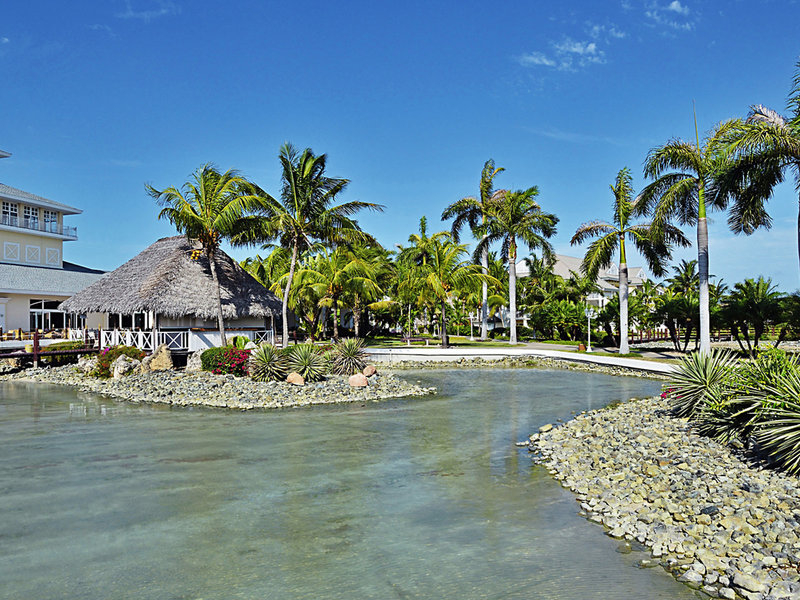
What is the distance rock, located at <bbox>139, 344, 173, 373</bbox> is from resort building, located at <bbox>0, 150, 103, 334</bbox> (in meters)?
11.5

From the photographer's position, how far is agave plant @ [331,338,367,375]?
2159cm

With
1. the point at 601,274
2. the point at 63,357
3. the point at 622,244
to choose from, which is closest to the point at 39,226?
the point at 63,357

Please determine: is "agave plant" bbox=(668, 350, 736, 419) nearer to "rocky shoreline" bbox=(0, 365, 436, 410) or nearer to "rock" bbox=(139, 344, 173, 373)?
"rocky shoreline" bbox=(0, 365, 436, 410)

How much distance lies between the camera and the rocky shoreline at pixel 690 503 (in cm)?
560

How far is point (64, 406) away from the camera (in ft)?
58.9

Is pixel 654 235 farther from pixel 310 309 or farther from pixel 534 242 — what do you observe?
pixel 310 309

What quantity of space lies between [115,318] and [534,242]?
24.1 meters

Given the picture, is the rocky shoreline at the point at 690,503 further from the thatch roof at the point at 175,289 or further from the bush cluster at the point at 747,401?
the thatch roof at the point at 175,289

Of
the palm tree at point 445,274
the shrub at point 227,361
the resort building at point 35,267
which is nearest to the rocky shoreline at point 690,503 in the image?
the shrub at point 227,361

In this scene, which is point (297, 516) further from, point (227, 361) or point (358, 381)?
point (227, 361)

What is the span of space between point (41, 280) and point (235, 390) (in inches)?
1040

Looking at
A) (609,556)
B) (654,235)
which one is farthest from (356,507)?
(654,235)

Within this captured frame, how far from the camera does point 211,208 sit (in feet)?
83.8

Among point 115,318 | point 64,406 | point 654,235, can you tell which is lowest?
point 64,406
